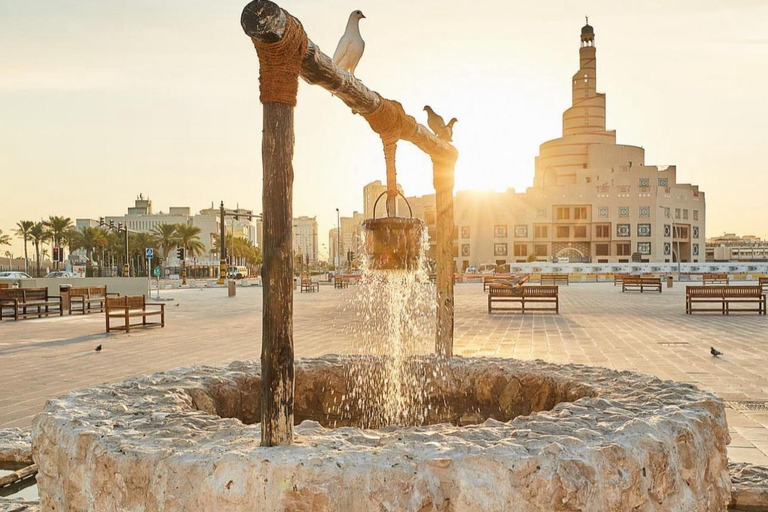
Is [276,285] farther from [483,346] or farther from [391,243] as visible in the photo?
[483,346]

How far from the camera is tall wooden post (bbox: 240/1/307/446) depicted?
294cm

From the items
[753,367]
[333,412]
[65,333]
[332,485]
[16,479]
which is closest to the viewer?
[332,485]

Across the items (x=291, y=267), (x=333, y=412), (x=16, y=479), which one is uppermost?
(x=291, y=267)

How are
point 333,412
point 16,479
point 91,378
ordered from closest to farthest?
point 16,479, point 333,412, point 91,378

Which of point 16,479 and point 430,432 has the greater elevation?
point 430,432

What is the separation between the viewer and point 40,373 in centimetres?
908

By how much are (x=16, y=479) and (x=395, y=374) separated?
125 inches

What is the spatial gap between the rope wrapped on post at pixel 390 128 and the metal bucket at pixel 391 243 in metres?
0.37

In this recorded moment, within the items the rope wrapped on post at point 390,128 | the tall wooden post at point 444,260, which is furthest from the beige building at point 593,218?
the rope wrapped on post at point 390,128

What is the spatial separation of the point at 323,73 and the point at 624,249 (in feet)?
292

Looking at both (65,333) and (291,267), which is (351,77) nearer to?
(291,267)

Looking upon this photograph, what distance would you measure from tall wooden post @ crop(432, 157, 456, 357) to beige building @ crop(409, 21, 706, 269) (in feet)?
250

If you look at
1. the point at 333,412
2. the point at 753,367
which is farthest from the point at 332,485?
the point at 753,367

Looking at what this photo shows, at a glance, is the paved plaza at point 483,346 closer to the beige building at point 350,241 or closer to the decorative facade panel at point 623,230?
the beige building at point 350,241
